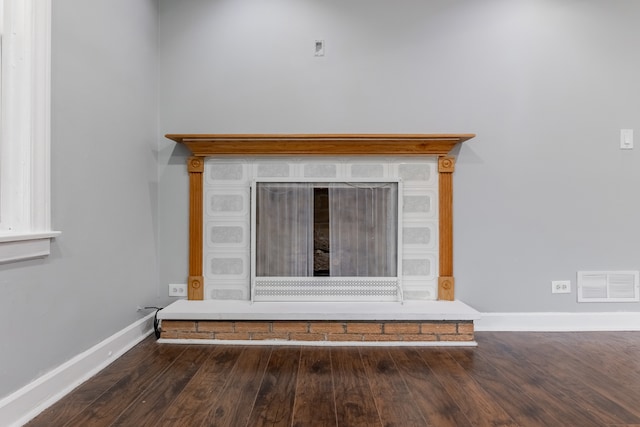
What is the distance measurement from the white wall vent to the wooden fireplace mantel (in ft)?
3.24

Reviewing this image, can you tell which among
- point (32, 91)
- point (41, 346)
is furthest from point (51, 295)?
point (32, 91)

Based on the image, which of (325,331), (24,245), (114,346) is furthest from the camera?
(325,331)

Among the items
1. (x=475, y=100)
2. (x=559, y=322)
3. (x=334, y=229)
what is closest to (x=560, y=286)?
(x=559, y=322)

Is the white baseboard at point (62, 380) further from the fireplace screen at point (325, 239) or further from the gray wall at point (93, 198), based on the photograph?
the fireplace screen at point (325, 239)

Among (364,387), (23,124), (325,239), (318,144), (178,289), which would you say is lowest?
(364,387)

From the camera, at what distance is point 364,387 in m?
1.76

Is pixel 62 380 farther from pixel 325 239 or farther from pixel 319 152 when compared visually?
pixel 319 152

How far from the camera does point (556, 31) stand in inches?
106

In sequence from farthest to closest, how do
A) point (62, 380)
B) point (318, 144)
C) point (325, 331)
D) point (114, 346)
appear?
point (318, 144), point (325, 331), point (114, 346), point (62, 380)

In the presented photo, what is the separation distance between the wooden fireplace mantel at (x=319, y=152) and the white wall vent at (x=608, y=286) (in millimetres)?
987

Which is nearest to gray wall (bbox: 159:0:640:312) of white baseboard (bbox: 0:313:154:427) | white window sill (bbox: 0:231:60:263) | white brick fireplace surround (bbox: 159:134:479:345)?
white brick fireplace surround (bbox: 159:134:479:345)

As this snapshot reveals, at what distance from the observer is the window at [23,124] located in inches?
59.2

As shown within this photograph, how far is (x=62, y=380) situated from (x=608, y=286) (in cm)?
346

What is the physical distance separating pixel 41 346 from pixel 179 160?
1.50 m
